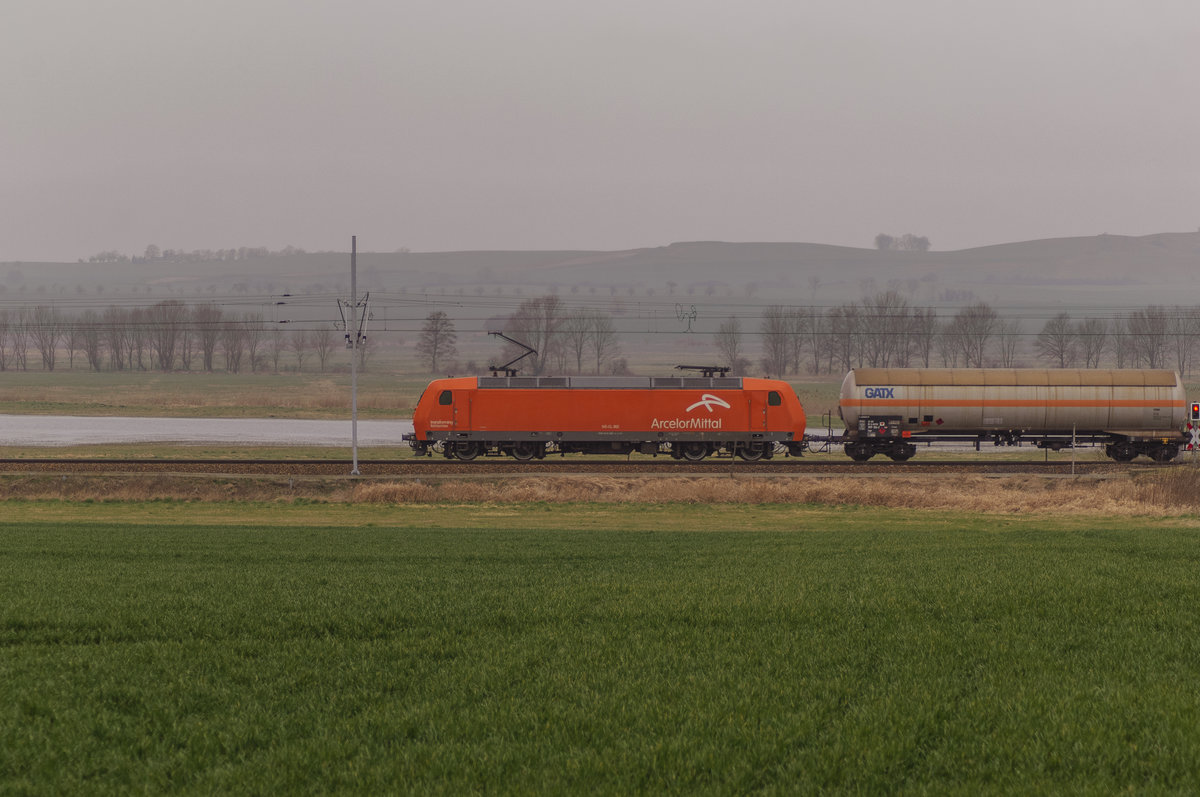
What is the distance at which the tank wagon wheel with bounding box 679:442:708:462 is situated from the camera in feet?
130

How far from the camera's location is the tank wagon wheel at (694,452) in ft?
130

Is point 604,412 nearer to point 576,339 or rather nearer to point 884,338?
point 576,339

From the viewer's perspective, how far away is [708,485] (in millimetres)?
33000

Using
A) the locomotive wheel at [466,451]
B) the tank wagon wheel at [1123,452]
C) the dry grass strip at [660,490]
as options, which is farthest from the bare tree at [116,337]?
the tank wagon wheel at [1123,452]

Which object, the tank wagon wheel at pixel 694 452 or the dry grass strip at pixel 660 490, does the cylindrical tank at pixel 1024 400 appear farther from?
the tank wagon wheel at pixel 694 452

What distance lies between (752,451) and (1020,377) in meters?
11.4

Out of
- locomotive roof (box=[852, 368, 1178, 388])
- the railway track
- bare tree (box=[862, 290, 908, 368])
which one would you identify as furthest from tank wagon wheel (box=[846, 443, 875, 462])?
bare tree (box=[862, 290, 908, 368])

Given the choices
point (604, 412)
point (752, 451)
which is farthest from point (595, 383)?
point (752, 451)

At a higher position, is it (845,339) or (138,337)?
(845,339)

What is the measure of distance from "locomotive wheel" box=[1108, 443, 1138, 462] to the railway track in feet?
4.90

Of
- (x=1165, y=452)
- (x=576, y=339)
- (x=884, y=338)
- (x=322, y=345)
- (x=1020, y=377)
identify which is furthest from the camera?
(x=576, y=339)

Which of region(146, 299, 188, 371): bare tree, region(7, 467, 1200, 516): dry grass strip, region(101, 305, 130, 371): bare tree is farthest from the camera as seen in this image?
region(146, 299, 188, 371): bare tree

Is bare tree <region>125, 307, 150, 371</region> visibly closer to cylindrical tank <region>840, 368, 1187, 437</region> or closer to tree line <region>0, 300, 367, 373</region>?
tree line <region>0, 300, 367, 373</region>

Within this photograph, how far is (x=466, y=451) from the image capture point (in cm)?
3944
